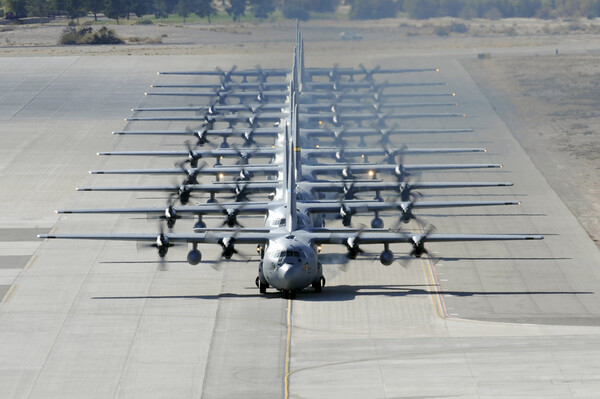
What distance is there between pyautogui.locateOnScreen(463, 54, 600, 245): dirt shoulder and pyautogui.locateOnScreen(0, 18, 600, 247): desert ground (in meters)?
0.11

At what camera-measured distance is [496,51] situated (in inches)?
6860

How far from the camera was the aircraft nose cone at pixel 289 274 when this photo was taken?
6144 cm

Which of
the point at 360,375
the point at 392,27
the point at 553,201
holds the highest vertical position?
the point at 360,375

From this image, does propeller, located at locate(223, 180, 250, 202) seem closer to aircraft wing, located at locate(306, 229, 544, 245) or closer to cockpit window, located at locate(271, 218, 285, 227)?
cockpit window, located at locate(271, 218, 285, 227)

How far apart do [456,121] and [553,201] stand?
33.7m

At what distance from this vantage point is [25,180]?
9469cm

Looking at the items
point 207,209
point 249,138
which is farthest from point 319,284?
point 249,138

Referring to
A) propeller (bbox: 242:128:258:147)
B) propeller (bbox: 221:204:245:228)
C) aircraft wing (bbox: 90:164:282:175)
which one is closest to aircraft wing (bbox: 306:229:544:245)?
propeller (bbox: 221:204:245:228)

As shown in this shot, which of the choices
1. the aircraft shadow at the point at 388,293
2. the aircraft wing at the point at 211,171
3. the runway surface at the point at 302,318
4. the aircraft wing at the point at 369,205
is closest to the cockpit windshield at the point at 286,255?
the runway surface at the point at 302,318

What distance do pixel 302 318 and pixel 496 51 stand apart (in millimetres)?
121401

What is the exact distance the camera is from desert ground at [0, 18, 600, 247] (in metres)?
112

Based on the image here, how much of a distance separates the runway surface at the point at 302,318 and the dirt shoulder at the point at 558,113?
10.3 ft

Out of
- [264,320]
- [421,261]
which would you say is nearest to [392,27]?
[421,261]

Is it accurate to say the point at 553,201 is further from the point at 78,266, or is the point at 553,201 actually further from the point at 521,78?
the point at 521,78
